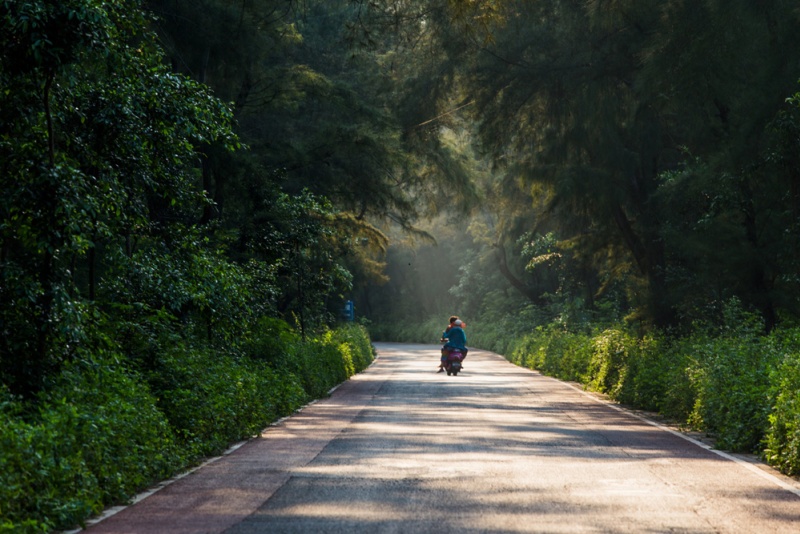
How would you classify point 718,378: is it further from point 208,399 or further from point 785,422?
point 208,399

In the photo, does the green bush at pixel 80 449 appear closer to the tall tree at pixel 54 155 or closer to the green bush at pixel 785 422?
the tall tree at pixel 54 155

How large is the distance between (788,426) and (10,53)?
871cm

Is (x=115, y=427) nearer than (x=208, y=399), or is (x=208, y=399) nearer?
(x=115, y=427)

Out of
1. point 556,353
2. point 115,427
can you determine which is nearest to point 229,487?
point 115,427

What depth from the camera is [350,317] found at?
5272 cm

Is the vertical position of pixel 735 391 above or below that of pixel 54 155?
below

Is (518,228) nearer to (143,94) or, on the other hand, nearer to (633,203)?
(633,203)

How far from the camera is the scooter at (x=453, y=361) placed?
32531mm

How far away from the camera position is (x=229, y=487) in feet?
32.3

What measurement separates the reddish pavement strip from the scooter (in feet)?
52.6

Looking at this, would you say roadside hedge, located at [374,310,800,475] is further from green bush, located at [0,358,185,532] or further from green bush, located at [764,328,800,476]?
green bush, located at [0,358,185,532]

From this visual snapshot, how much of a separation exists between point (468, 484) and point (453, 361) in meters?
22.8

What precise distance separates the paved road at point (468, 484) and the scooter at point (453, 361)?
50.0ft

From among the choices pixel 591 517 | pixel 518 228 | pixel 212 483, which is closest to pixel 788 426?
pixel 591 517
